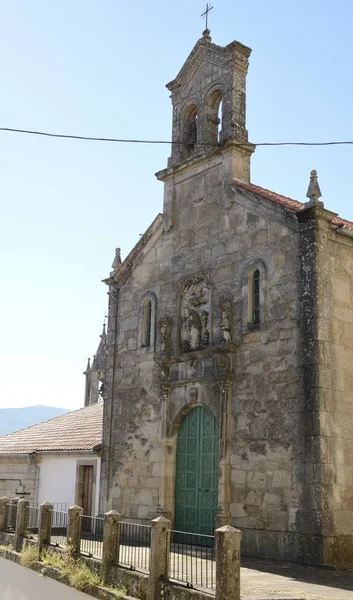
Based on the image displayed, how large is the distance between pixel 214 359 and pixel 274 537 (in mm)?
3769

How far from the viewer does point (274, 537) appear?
40.3ft

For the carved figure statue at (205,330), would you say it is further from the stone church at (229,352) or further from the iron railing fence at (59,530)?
the iron railing fence at (59,530)

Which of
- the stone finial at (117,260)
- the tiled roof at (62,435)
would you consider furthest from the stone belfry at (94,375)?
the stone finial at (117,260)

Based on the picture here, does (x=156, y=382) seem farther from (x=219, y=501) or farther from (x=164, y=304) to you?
(x=219, y=501)

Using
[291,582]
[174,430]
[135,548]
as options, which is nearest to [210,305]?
[174,430]

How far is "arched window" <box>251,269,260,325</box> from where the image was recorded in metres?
13.8

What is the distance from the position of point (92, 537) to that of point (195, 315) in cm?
568

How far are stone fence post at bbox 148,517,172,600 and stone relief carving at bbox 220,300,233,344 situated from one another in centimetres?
491

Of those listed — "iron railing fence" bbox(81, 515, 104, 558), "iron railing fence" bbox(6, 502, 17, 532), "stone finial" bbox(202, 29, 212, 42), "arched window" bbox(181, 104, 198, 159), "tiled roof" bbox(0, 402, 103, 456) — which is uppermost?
"stone finial" bbox(202, 29, 212, 42)

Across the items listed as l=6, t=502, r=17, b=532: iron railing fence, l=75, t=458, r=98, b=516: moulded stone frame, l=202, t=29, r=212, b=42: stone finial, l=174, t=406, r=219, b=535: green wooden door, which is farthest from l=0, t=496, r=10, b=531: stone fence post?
l=202, t=29, r=212, b=42: stone finial

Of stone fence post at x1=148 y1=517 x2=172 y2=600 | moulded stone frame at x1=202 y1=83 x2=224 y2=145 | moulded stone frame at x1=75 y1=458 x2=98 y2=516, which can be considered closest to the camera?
stone fence post at x1=148 y1=517 x2=172 y2=600

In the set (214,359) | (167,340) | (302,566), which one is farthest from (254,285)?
(302,566)

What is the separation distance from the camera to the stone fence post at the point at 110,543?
1124 centimetres

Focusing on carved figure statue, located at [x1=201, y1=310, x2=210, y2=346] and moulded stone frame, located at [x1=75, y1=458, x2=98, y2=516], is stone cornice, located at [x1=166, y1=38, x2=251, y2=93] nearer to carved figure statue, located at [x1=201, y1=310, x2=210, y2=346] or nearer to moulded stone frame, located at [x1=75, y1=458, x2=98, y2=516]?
carved figure statue, located at [x1=201, y1=310, x2=210, y2=346]
